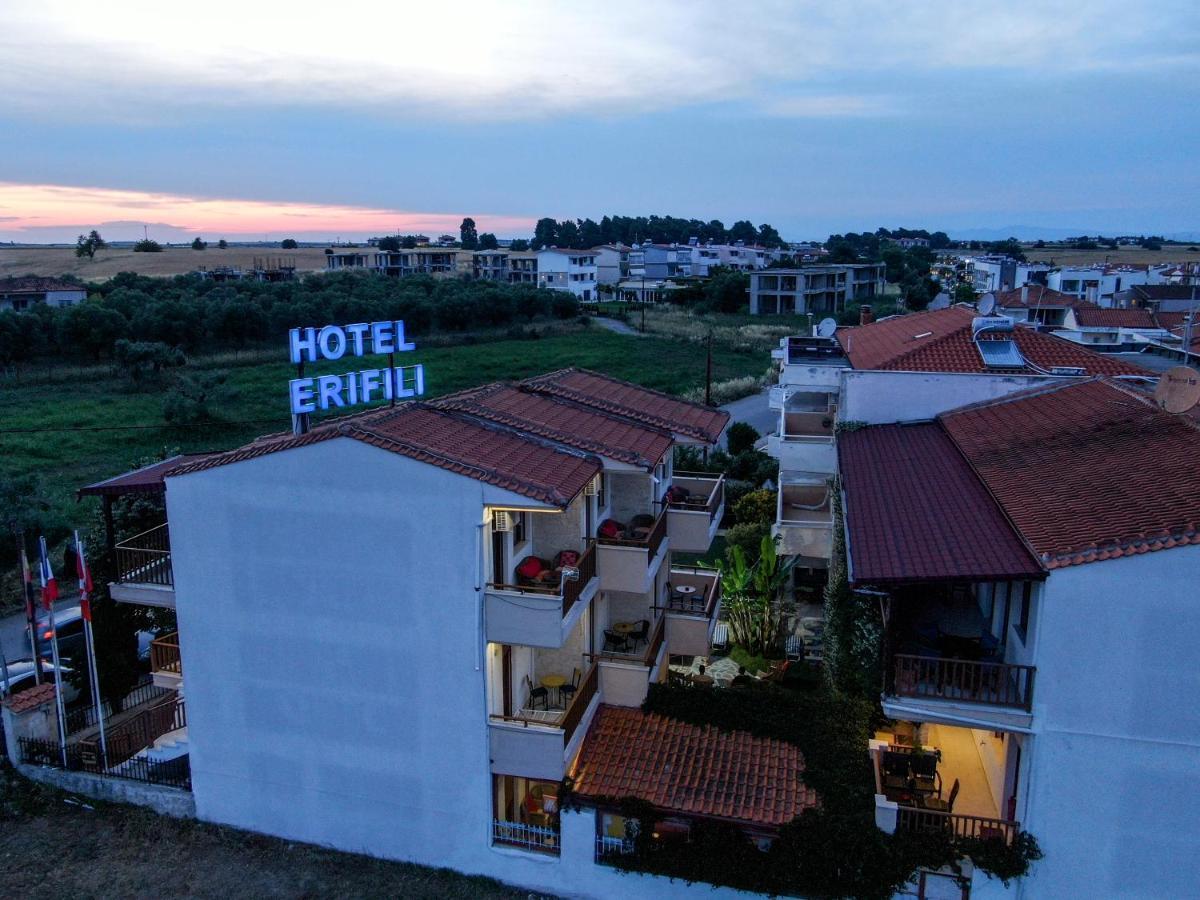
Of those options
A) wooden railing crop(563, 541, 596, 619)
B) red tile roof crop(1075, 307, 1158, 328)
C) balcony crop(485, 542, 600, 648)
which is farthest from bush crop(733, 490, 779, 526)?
red tile roof crop(1075, 307, 1158, 328)

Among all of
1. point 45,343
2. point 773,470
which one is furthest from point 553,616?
point 45,343

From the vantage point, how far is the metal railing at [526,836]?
17094mm

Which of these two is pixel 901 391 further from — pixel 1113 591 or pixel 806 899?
pixel 806 899

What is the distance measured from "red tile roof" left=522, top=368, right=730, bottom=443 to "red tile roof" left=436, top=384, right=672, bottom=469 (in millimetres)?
522

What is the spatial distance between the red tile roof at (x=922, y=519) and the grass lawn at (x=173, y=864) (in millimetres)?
9725

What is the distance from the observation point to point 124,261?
156125mm

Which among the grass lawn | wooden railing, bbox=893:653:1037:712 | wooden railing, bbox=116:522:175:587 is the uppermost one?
wooden railing, bbox=116:522:175:587

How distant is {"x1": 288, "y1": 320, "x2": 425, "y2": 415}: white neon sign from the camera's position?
19.4m

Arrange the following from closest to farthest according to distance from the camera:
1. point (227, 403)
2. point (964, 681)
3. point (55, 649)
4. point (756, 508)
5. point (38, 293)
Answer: point (964, 681), point (55, 649), point (756, 508), point (227, 403), point (38, 293)

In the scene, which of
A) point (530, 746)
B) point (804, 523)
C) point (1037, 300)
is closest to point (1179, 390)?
point (804, 523)

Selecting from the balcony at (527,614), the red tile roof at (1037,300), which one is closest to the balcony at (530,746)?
the balcony at (527,614)

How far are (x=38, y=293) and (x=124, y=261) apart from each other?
238 ft

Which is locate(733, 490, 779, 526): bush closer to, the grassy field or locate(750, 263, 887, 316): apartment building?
locate(750, 263, 887, 316): apartment building

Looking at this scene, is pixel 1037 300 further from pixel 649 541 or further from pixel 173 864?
pixel 173 864
